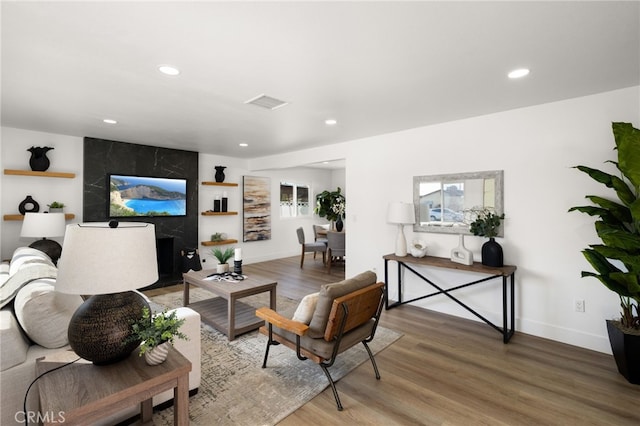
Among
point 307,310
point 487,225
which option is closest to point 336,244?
point 487,225

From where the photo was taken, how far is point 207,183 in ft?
20.8

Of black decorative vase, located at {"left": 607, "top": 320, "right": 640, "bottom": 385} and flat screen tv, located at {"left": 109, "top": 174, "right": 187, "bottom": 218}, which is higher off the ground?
flat screen tv, located at {"left": 109, "top": 174, "right": 187, "bottom": 218}

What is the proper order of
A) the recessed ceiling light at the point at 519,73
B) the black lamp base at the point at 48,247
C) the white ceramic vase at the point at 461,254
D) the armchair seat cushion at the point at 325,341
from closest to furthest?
the armchair seat cushion at the point at 325,341, the recessed ceiling light at the point at 519,73, the white ceramic vase at the point at 461,254, the black lamp base at the point at 48,247

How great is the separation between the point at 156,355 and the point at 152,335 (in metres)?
0.10

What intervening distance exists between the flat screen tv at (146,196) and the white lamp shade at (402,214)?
13.7 feet

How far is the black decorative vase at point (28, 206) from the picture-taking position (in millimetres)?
4305

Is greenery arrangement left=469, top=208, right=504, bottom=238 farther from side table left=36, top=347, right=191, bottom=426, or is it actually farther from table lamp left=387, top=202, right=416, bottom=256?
side table left=36, top=347, right=191, bottom=426

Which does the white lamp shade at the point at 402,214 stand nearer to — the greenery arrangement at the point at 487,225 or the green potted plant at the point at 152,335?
the greenery arrangement at the point at 487,225

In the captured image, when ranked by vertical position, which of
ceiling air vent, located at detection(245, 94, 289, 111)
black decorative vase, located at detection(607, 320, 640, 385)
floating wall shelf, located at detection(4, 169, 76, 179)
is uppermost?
ceiling air vent, located at detection(245, 94, 289, 111)

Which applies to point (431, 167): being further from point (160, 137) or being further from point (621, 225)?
point (160, 137)

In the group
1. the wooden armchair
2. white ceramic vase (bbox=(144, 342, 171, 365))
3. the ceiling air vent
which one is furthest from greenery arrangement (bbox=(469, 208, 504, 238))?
white ceramic vase (bbox=(144, 342, 171, 365))

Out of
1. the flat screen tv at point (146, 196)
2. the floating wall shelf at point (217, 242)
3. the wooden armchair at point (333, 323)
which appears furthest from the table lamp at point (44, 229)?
the wooden armchair at point (333, 323)

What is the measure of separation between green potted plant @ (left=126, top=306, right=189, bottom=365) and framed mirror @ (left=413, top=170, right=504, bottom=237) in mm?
3399

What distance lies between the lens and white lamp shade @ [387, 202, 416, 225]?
3.95 m
